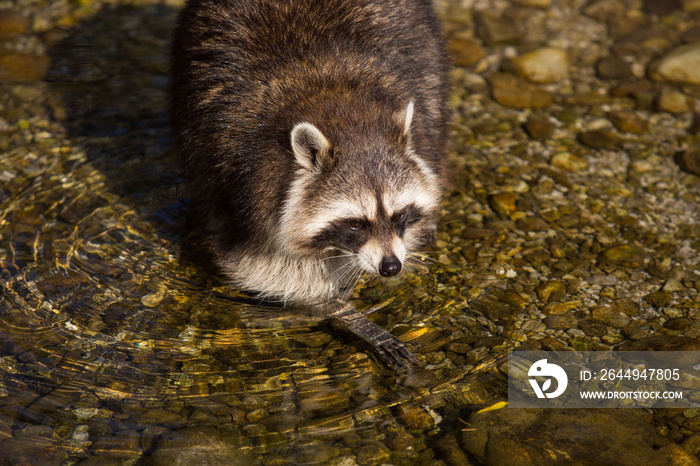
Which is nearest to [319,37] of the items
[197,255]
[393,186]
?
[393,186]

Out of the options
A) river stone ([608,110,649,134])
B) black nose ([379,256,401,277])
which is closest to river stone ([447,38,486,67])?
river stone ([608,110,649,134])

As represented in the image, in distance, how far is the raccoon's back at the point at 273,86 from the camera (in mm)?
4145

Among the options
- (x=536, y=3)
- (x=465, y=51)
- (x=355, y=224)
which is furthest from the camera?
(x=536, y=3)

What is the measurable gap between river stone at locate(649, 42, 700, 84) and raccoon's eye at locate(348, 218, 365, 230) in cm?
389

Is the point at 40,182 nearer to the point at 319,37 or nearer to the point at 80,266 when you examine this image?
the point at 80,266

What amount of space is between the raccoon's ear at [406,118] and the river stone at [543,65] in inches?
118

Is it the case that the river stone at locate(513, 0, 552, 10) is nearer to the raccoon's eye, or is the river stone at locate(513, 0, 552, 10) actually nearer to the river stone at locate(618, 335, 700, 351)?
the river stone at locate(618, 335, 700, 351)

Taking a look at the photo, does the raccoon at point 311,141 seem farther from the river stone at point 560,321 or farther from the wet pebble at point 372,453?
the river stone at point 560,321

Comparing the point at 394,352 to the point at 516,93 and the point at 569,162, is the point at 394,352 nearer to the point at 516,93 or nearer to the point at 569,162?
Result: the point at 569,162

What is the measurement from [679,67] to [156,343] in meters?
5.12

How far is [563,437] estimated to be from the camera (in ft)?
12.0

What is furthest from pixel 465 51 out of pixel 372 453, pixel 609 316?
pixel 372 453

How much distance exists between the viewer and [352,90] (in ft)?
13.9

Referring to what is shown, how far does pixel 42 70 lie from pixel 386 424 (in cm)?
481
